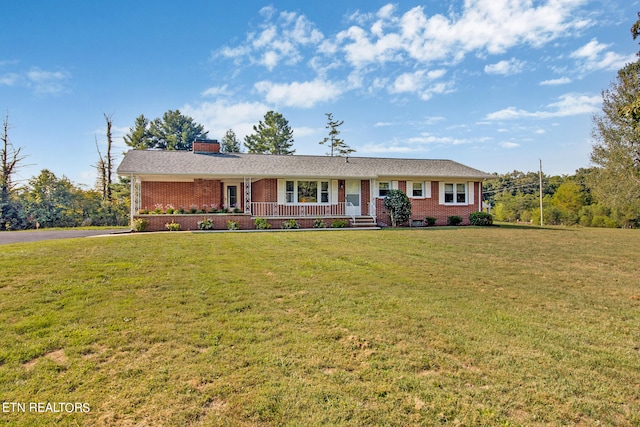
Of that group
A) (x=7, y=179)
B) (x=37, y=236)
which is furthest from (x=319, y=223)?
(x=7, y=179)

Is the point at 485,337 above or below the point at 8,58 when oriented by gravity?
below

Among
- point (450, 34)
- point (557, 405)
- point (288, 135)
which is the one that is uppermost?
point (288, 135)

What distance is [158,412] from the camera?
7.97 feet

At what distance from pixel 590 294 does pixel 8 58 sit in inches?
990

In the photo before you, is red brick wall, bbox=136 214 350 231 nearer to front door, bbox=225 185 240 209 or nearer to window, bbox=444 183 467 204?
front door, bbox=225 185 240 209

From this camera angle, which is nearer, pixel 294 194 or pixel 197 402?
pixel 197 402

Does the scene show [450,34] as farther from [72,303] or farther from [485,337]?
[72,303]

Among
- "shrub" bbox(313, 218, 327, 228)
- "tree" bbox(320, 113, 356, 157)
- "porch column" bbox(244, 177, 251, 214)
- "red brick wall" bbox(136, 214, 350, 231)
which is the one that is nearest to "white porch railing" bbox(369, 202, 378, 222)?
"shrub" bbox(313, 218, 327, 228)

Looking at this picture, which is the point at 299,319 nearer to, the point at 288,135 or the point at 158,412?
the point at 158,412

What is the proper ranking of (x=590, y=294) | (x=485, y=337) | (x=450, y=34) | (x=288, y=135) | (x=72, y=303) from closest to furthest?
(x=485, y=337) < (x=72, y=303) < (x=590, y=294) < (x=450, y=34) < (x=288, y=135)

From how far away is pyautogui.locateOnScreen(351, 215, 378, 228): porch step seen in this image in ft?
59.6

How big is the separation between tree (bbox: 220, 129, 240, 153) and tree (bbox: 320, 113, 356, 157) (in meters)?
12.4

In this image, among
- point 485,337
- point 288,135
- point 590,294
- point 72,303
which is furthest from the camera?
point 288,135

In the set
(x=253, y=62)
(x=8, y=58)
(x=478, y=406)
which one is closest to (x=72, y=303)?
(x=478, y=406)
